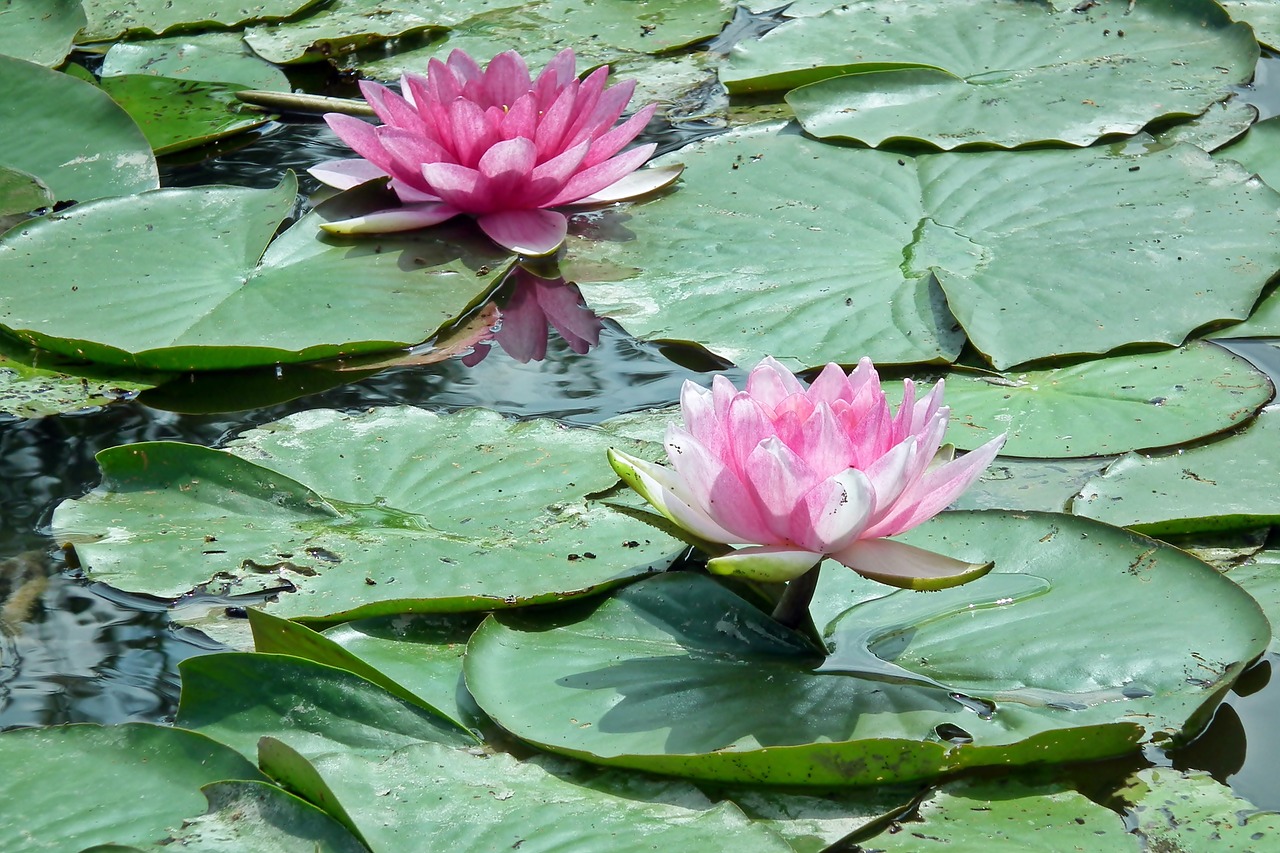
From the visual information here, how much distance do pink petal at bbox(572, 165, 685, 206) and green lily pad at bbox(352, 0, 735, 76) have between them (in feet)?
2.00

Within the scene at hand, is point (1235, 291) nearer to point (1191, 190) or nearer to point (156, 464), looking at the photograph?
point (1191, 190)

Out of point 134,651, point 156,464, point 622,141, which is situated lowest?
point 134,651

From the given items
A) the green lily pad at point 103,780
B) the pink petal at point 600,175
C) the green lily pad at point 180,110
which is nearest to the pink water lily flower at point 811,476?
the green lily pad at point 103,780

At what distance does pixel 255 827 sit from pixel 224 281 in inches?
56.0

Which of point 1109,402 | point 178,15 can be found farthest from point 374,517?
point 178,15

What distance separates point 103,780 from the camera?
4.26 ft

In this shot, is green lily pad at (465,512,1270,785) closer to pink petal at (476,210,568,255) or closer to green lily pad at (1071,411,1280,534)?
green lily pad at (1071,411,1280,534)

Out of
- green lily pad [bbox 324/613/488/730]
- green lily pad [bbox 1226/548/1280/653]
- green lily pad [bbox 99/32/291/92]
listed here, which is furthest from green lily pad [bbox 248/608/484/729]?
green lily pad [bbox 99/32/291/92]

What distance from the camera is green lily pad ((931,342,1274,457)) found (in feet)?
6.16

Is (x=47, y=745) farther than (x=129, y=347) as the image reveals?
No

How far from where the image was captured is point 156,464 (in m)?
1.83

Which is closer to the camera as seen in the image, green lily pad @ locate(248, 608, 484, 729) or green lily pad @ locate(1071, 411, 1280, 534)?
green lily pad @ locate(248, 608, 484, 729)

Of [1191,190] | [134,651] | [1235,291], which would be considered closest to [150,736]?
[134,651]

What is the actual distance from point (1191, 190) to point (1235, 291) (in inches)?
14.2
